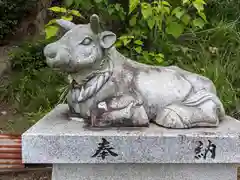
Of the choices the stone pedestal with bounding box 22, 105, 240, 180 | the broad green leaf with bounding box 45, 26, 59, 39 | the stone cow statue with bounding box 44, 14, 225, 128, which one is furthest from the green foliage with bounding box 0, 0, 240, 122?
the stone pedestal with bounding box 22, 105, 240, 180

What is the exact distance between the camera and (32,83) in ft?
17.6

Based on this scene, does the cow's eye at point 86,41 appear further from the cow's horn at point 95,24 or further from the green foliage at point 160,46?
the green foliage at point 160,46

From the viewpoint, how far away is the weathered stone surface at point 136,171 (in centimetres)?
231

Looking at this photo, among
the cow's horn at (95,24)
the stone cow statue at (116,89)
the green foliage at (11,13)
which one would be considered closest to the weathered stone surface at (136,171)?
the stone cow statue at (116,89)

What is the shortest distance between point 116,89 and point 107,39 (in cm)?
30

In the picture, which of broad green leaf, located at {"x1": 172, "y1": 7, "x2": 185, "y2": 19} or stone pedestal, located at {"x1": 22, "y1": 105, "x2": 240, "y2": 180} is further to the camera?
broad green leaf, located at {"x1": 172, "y1": 7, "x2": 185, "y2": 19}

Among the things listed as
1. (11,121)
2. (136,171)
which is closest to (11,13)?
(11,121)

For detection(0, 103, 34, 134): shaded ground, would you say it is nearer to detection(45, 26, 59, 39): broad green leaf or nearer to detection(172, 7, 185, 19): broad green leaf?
detection(45, 26, 59, 39): broad green leaf

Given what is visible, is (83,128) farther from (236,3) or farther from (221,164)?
(236,3)

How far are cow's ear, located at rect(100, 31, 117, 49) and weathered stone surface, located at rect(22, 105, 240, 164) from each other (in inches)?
19.7

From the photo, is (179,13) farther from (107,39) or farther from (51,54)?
(51,54)

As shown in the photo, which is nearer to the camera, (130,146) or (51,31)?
(130,146)

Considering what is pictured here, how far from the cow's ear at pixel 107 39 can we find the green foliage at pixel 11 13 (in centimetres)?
671

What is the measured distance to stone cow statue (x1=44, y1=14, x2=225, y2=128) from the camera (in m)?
2.28
